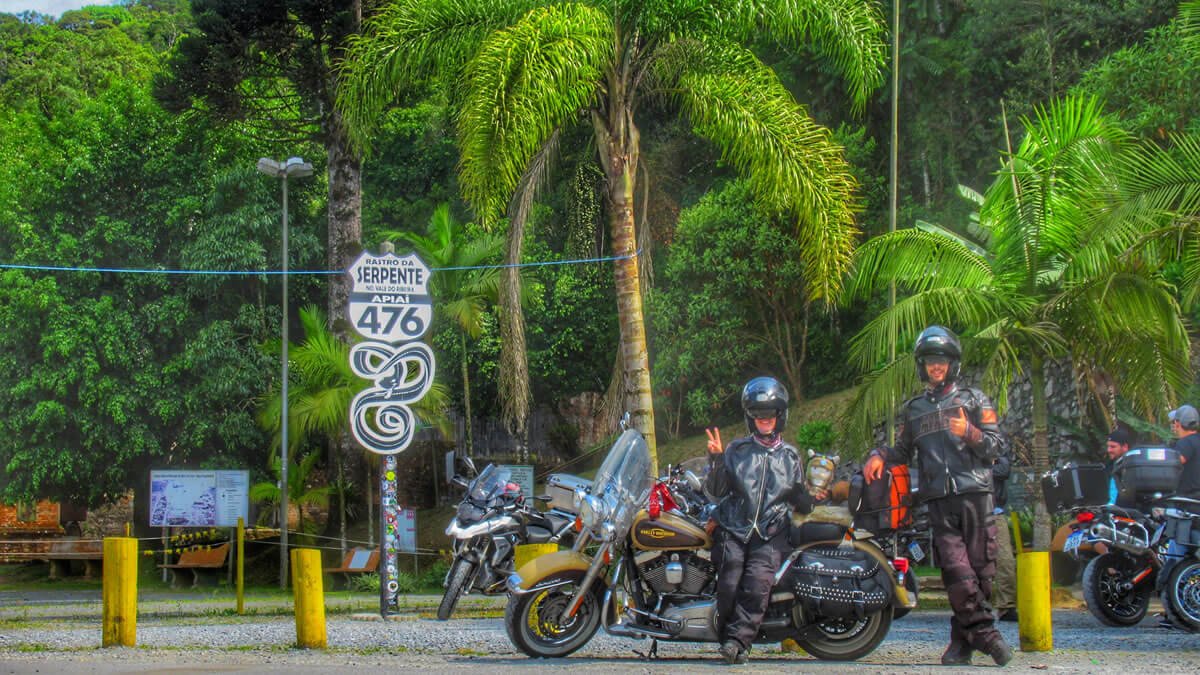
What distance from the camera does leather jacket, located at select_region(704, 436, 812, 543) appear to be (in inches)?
316

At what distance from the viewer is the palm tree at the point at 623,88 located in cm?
1487

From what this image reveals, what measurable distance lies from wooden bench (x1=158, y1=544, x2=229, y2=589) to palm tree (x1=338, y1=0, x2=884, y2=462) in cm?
1187

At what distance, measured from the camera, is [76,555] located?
28.6 metres

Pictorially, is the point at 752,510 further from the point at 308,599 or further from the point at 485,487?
the point at 485,487

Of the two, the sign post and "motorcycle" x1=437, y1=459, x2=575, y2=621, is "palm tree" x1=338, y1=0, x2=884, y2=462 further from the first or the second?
"motorcycle" x1=437, y1=459, x2=575, y2=621

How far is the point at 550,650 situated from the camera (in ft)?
27.4

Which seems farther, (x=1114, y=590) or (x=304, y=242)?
(x=304, y=242)

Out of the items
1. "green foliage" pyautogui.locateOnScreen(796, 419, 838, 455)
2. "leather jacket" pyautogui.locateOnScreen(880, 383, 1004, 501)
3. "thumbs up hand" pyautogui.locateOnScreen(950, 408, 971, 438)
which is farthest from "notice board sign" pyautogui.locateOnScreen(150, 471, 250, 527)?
"thumbs up hand" pyautogui.locateOnScreen(950, 408, 971, 438)

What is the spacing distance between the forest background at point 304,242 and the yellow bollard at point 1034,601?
16.3 m

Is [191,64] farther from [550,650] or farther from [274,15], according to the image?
[550,650]

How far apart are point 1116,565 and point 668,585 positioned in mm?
4702

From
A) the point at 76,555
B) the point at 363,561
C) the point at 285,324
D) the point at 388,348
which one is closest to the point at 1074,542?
the point at 388,348

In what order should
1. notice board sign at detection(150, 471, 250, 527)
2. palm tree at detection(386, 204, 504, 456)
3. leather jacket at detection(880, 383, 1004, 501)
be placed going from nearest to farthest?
1. leather jacket at detection(880, 383, 1004, 501)
2. notice board sign at detection(150, 471, 250, 527)
3. palm tree at detection(386, 204, 504, 456)

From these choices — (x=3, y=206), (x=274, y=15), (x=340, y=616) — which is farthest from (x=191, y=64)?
(x=340, y=616)
